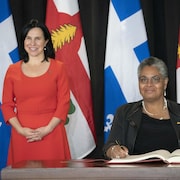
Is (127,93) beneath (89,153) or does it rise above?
above

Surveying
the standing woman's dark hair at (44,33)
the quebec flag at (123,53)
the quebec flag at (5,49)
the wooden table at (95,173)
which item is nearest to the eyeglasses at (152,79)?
the standing woman's dark hair at (44,33)

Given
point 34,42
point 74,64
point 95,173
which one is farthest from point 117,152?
point 74,64

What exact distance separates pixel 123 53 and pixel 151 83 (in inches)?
35.3

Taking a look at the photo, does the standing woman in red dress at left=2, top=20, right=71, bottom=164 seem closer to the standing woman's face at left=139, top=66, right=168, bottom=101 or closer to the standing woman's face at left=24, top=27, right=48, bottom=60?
the standing woman's face at left=24, top=27, right=48, bottom=60

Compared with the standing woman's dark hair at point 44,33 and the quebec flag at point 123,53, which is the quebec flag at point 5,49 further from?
the quebec flag at point 123,53

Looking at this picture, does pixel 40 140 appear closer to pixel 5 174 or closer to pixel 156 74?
pixel 156 74

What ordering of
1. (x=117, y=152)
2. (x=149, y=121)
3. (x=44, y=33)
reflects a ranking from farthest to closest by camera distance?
(x=44, y=33), (x=149, y=121), (x=117, y=152)

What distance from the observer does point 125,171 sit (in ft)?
4.59

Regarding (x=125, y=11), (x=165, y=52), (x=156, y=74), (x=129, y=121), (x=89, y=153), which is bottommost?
(x=89, y=153)

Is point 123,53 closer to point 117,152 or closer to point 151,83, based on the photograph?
point 151,83

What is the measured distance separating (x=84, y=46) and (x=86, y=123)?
1.88 feet

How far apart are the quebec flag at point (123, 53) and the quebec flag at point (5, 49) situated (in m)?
0.70

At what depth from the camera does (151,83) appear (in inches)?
95.7

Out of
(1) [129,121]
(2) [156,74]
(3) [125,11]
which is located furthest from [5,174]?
(3) [125,11]
